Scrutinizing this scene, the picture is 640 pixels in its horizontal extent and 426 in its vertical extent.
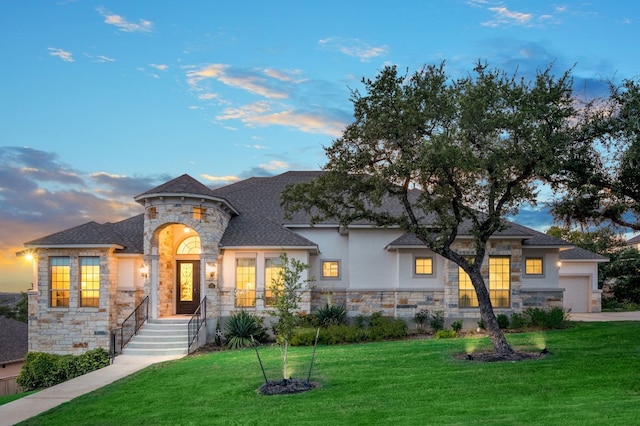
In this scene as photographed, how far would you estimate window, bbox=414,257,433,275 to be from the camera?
2345 cm

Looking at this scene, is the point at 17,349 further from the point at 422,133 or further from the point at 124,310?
the point at 422,133

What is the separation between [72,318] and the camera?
2181 centimetres

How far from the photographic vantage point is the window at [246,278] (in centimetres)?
2302

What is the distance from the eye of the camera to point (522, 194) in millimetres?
14250

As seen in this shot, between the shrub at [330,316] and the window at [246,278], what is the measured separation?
9.40 feet

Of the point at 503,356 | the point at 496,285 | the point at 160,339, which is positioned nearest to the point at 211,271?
the point at 160,339

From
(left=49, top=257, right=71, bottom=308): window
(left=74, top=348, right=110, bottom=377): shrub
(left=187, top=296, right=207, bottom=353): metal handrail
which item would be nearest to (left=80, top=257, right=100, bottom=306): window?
(left=49, top=257, right=71, bottom=308): window

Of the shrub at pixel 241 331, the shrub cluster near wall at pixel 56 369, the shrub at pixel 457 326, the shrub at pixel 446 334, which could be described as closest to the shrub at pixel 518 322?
the shrub at pixel 457 326

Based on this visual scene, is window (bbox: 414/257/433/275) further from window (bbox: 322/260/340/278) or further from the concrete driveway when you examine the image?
the concrete driveway

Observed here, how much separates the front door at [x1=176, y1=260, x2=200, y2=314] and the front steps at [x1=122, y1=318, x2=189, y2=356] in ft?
7.49

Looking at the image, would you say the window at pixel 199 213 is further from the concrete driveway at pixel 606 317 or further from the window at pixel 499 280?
the concrete driveway at pixel 606 317

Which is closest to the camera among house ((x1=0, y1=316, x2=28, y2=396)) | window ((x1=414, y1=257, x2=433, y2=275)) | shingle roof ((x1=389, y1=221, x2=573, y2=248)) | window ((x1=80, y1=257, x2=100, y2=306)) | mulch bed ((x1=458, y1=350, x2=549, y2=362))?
mulch bed ((x1=458, y1=350, x2=549, y2=362))

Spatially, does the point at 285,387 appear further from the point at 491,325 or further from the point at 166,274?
the point at 166,274

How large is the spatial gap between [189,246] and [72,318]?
5430 millimetres
